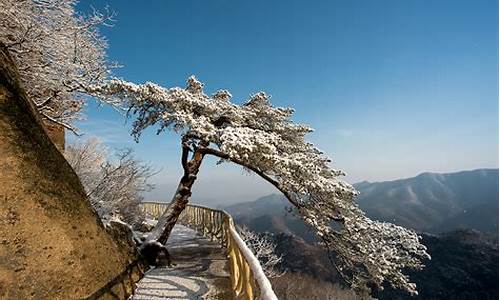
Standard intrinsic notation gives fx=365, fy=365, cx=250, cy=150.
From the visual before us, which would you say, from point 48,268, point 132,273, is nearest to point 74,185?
point 48,268

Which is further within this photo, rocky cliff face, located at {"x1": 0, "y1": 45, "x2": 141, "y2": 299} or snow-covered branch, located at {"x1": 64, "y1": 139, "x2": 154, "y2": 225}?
snow-covered branch, located at {"x1": 64, "y1": 139, "x2": 154, "y2": 225}

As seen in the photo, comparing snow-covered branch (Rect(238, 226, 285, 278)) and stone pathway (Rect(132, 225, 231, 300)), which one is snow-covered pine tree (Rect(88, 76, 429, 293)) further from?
snow-covered branch (Rect(238, 226, 285, 278))

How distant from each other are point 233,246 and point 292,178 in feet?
13.1

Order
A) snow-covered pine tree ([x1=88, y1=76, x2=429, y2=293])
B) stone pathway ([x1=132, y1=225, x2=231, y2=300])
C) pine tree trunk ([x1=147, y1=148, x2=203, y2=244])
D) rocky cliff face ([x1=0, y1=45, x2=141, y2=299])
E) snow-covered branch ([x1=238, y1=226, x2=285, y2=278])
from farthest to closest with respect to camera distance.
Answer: snow-covered branch ([x1=238, y1=226, x2=285, y2=278]), pine tree trunk ([x1=147, y1=148, x2=203, y2=244]), snow-covered pine tree ([x1=88, y1=76, x2=429, y2=293]), stone pathway ([x1=132, y1=225, x2=231, y2=300]), rocky cliff face ([x1=0, y1=45, x2=141, y2=299])

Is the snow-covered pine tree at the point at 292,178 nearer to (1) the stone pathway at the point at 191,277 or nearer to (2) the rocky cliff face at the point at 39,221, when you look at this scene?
(1) the stone pathway at the point at 191,277

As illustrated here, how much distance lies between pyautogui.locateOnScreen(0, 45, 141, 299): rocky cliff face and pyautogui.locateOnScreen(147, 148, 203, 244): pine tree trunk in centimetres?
455

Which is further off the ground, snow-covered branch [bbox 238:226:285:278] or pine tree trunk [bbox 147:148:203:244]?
pine tree trunk [bbox 147:148:203:244]

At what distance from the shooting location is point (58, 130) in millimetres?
17953

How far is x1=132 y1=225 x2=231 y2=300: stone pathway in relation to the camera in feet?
26.1

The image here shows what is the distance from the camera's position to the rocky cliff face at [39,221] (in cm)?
534

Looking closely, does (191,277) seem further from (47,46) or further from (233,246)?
(47,46)

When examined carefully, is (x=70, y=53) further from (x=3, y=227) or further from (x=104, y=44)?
(x=3, y=227)

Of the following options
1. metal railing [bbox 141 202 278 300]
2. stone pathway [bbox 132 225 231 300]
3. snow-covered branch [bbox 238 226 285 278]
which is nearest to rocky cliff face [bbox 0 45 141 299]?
stone pathway [bbox 132 225 231 300]

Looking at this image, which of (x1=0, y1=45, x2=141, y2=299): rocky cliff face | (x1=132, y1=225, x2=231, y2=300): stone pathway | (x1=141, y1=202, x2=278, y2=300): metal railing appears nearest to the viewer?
(x1=141, y1=202, x2=278, y2=300): metal railing
